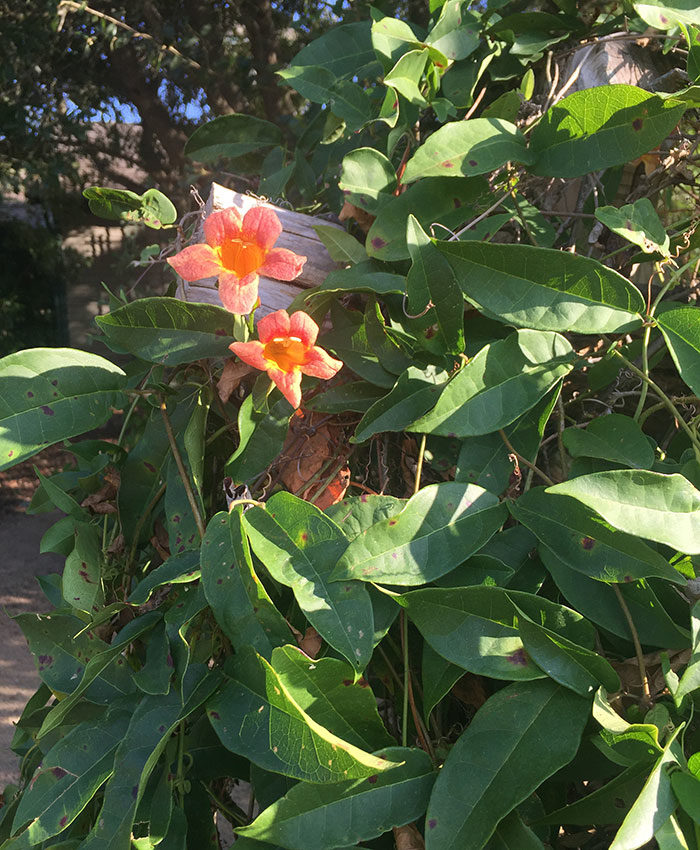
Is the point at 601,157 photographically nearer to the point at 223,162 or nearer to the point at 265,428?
the point at 265,428

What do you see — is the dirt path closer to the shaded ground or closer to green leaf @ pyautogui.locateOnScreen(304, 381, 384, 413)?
the shaded ground

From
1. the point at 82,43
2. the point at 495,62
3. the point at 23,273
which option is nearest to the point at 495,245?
the point at 495,62

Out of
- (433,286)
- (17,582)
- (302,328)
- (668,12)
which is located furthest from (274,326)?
(17,582)

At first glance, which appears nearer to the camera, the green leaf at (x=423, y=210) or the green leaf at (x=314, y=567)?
the green leaf at (x=314, y=567)

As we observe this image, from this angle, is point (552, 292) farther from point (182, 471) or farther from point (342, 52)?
point (342, 52)

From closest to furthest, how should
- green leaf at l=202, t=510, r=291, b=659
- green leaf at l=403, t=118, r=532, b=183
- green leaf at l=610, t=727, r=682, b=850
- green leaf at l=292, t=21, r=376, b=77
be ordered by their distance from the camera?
green leaf at l=610, t=727, r=682, b=850 → green leaf at l=202, t=510, r=291, b=659 → green leaf at l=403, t=118, r=532, b=183 → green leaf at l=292, t=21, r=376, b=77

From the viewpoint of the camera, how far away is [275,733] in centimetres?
50

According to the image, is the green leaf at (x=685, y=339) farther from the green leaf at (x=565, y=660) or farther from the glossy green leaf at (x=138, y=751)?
the glossy green leaf at (x=138, y=751)

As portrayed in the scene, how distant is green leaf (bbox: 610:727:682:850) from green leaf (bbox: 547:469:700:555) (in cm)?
13

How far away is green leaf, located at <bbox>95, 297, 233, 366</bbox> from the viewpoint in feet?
1.99

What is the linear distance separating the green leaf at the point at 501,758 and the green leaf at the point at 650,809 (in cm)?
5

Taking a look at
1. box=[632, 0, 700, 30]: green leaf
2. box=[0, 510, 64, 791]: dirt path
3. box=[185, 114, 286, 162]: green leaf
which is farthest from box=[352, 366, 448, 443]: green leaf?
box=[0, 510, 64, 791]: dirt path

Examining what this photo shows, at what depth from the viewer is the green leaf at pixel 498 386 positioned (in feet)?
1.76

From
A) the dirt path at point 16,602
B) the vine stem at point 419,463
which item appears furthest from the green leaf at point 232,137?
the dirt path at point 16,602
